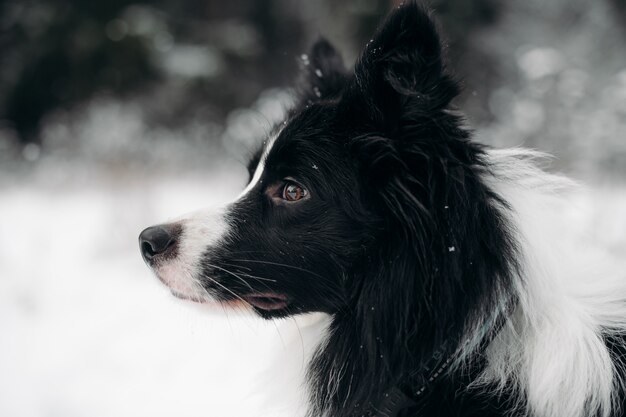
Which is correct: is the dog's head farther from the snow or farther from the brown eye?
the snow

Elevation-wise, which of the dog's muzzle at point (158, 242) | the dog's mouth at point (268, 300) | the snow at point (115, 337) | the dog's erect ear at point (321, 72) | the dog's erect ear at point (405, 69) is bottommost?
the snow at point (115, 337)

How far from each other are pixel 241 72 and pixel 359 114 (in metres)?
9.13

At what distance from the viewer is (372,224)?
2100mm

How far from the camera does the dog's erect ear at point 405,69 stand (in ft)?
5.85

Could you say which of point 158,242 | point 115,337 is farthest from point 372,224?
point 115,337

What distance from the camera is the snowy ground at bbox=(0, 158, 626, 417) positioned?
356cm

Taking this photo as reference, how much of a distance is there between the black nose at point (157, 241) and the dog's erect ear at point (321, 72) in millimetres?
1172

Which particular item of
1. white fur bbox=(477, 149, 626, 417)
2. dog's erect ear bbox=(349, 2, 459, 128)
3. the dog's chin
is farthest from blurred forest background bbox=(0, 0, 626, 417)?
dog's erect ear bbox=(349, 2, 459, 128)

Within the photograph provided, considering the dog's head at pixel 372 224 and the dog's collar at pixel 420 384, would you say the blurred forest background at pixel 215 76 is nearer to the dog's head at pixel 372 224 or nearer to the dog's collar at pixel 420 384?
the dog's head at pixel 372 224

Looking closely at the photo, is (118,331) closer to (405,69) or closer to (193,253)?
(193,253)

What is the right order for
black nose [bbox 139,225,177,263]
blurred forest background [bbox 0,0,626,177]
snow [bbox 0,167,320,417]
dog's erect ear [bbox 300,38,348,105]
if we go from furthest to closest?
1. blurred forest background [bbox 0,0,626,177]
2. snow [bbox 0,167,320,417]
3. dog's erect ear [bbox 300,38,348,105]
4. black nose [bbox 139,225,177,263]

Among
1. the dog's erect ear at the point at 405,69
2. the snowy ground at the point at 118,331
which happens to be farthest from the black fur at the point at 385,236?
the snowy ground at the point at 118,331

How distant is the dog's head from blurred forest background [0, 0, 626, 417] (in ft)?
7.76

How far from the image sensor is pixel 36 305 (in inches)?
220
